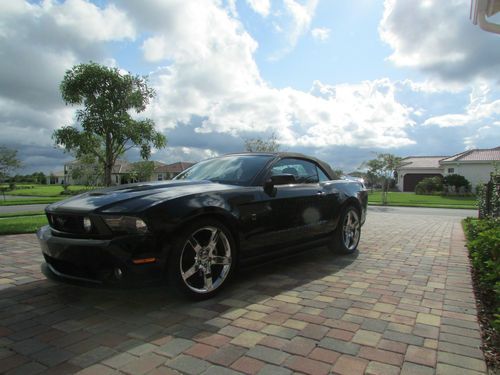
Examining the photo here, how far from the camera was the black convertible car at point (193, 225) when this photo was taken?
2.90 metres

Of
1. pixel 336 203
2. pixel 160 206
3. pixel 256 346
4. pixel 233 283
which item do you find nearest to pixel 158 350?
pixel 256 346

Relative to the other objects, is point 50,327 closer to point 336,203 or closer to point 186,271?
point 186,271

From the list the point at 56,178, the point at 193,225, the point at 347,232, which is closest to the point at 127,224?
the point at 193,225

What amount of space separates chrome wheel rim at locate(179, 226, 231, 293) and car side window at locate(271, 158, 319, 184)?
1231 mm

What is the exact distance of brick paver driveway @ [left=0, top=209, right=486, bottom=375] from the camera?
227 centimetres

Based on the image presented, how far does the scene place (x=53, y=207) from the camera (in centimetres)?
340

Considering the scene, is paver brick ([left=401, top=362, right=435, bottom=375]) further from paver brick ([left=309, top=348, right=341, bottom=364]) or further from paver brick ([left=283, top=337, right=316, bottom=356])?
paver brick ([left=283, top=337, right=316, bottom=356])

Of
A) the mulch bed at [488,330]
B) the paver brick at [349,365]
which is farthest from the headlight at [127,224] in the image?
the mulch bed at [488,330]

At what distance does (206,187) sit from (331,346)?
1851 mm

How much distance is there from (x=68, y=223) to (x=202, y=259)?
122cm

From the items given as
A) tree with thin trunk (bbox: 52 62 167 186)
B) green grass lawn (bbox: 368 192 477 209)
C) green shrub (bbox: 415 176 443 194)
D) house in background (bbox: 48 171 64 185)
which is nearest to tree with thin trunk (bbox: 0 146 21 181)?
tree with thin trunk (bbox: 52 62 167 186)

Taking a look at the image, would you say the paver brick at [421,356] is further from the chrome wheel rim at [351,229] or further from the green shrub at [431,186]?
the green shrub at [431,186]

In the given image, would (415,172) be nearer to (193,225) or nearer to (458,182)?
(458,182)

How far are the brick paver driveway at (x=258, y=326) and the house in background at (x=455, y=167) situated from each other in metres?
34.7
